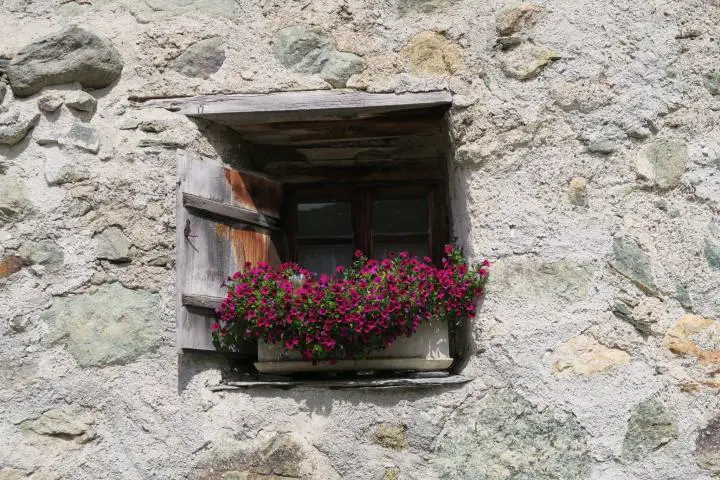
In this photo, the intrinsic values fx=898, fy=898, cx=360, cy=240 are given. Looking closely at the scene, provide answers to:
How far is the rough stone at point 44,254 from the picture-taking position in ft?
11.7

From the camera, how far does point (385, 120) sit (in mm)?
3865

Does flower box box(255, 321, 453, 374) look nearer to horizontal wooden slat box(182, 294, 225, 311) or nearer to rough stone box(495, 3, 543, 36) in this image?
horizontal wooden slat box(182, 294, 225, 311)

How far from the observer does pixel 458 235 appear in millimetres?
3850

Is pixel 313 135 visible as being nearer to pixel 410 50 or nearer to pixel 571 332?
pixel 410 50

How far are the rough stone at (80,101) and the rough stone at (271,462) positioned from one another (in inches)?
58.9

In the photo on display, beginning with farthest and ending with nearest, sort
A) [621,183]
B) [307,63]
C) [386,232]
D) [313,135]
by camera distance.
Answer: [386,232]
[313,135]
[307,63]
[621,183]

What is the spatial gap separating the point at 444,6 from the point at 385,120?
1.75 ft

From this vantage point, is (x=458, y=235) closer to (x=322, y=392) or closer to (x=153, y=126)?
(x=322, y=392)

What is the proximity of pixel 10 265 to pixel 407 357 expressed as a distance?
63.8 inches

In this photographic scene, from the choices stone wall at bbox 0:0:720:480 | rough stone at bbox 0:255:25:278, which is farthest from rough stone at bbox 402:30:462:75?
rough stone at bbox 0:255:25:278

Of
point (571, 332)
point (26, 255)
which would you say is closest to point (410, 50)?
point (571, 332)

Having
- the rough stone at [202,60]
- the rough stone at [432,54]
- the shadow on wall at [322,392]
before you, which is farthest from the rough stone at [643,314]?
the rough stone at [202,60]

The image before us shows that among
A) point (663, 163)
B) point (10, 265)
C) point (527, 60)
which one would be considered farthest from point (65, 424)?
point (663, 163)

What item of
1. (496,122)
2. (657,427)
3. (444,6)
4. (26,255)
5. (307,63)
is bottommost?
(657,427)
